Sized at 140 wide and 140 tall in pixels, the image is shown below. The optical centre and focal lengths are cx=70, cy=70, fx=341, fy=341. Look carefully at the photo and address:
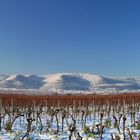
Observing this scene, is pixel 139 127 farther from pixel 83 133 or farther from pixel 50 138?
pixel 50 138

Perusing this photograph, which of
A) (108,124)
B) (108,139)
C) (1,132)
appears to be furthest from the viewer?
(108,124)

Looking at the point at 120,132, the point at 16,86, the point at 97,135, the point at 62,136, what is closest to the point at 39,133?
the point at 62,136

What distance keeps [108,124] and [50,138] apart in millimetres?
4569

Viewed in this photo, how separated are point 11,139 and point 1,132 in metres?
2.35

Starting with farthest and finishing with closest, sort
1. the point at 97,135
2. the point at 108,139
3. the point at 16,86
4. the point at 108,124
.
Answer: the point at 16,86
the point at 108,124
the point at 97,135
the point at 108,139

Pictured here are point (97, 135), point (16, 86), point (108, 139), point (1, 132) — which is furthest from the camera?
point (16, 86)

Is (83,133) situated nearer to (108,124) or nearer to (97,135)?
(97,135)

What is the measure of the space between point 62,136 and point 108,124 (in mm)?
3880

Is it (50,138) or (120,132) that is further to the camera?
(120,132)

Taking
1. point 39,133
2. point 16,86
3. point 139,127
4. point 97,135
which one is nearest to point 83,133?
point 97,135

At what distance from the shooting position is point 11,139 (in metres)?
13.6

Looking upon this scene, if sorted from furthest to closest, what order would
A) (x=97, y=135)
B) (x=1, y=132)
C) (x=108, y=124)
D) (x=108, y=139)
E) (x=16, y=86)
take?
(x=16, y=86) < (x=108, y=124) < (x=1, y=132) < (x=97, y=135) < (x=108, y=139)

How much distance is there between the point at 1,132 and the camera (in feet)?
51.9

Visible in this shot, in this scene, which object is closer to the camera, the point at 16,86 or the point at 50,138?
the point at 50,138
